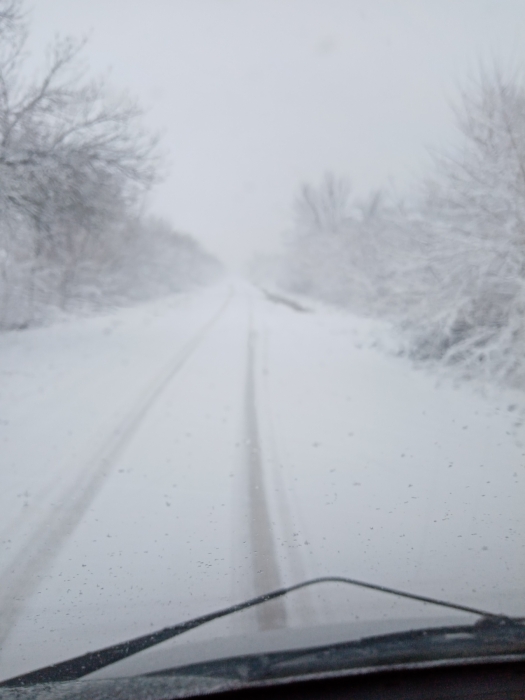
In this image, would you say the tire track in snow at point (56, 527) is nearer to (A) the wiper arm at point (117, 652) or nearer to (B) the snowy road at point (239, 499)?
(B) the snowy road at point (239, 499)

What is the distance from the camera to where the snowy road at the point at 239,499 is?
3.45m

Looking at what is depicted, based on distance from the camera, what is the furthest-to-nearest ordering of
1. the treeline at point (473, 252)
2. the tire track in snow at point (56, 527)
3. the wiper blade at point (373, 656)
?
1. the treeline at point (473, 252)
2. the tire track in snow at point (56, 527)
3. the wiper blade at point (373, 656)

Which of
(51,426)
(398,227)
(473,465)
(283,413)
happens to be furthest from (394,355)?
(51,426)

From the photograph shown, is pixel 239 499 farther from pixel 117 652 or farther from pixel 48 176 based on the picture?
pixel 48 176

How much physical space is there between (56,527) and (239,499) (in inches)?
70.9

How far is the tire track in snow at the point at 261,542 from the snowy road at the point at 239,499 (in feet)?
0.06

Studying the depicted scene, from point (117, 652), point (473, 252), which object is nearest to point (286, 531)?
point (117, 652)

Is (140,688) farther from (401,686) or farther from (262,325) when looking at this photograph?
(262,325)

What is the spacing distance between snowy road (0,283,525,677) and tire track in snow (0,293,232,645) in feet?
0.06

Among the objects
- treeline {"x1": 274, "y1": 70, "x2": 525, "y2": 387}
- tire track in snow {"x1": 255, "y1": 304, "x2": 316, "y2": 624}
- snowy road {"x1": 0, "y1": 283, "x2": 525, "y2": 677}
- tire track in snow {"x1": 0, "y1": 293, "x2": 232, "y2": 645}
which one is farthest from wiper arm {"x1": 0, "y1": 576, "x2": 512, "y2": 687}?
treeline {"x1": 274, "y1": 70, "x2": 525, "y2": 387}

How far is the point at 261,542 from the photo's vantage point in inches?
171

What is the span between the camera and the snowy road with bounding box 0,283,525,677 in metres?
3.45

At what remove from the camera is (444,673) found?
2.22m

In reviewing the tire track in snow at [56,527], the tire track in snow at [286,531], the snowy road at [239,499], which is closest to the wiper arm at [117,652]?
the snowy road at [239,499]
